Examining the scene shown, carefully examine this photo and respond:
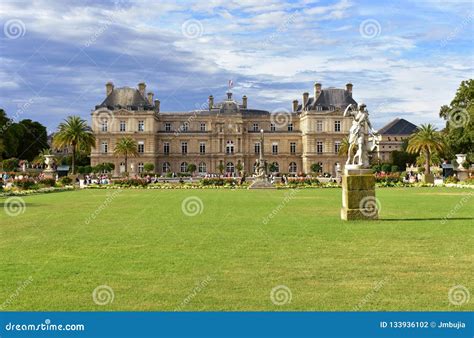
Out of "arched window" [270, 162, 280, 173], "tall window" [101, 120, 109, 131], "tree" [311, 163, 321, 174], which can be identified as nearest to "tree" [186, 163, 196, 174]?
"arched window" [270, 162, 280, 173]

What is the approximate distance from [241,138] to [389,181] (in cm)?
4658

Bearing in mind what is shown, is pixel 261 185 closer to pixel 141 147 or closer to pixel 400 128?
pixel 141 147

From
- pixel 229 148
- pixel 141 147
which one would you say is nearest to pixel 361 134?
pixel 141 147

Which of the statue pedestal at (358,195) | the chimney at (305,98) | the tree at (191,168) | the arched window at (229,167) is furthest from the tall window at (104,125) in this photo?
the statue pedestal at (358,195)

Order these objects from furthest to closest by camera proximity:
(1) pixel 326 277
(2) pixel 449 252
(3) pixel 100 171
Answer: (3) pixel 100 171 → (2) pixel 449 252 → (1) pixel 326 277

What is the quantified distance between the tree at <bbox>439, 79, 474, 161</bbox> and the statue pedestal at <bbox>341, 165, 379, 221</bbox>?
129ft

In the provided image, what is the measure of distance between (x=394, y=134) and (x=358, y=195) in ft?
334

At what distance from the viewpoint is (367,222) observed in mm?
17312

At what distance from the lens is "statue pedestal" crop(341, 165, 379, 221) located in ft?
58.3

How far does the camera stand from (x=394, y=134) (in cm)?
11612

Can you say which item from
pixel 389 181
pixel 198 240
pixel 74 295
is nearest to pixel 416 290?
pixel 74 295

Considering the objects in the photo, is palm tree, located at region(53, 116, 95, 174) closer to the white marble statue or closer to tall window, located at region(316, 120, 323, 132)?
tall window, located at region(316, 120, 323, 132)

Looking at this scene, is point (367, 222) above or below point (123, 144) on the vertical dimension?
below

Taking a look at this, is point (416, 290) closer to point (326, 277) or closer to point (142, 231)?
point (326, 277)
